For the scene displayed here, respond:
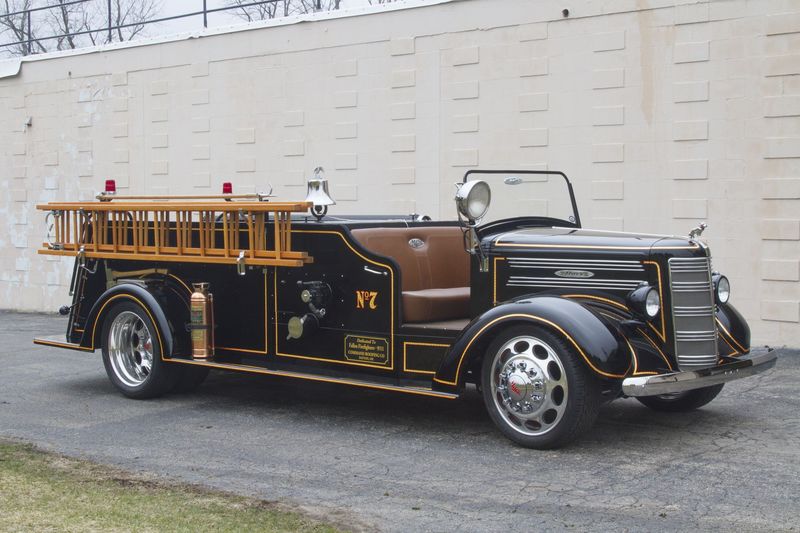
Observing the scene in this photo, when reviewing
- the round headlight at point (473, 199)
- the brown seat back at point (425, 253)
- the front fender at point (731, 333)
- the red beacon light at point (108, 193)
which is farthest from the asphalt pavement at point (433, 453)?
the red beacon light at point (108, 193)

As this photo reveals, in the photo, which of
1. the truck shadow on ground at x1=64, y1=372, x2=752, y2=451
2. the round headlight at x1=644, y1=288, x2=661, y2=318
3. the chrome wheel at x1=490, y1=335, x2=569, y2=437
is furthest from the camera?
Result: the truck shadow on ground at x1=64, y1=372, x2=752, y2=451

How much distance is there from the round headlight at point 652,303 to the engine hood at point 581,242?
26 cm

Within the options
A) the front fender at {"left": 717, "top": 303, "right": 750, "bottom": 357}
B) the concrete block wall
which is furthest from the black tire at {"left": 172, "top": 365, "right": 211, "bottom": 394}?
the concrete block wall

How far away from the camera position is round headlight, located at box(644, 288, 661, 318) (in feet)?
21.3

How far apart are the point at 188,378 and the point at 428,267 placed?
2.33 metres

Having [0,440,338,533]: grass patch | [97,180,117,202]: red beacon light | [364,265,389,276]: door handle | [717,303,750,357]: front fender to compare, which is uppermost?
[97,180,117,202]: red beacon light

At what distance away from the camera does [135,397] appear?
8.51m

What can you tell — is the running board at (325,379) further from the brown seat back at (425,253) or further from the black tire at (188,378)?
the brown seat back at (425,253)

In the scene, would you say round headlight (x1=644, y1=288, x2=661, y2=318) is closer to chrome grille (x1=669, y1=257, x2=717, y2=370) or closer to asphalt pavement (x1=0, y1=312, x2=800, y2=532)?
chrome grille (x1=669, y1=257, x2=717, y2=370)

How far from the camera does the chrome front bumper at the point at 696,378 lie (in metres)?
6.09

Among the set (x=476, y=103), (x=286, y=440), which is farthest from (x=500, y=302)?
(x=476, y=103)

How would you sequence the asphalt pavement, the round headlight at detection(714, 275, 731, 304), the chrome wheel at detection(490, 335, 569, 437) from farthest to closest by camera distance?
the round headlight at detection(714, 275, 731, 304) → the chrome wheel at detection(490, 335, 569, 437) → the asphalt pavement

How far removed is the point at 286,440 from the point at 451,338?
1310mm

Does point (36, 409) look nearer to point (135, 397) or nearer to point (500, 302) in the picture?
point (135, 397)
